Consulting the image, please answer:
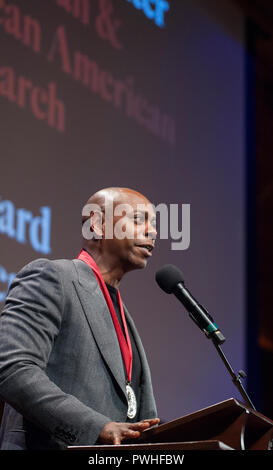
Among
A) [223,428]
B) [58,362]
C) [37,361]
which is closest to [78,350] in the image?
[58,362]

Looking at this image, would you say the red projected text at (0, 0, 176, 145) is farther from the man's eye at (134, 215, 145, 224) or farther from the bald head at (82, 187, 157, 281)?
the man's eye at (134, 215, 145, 224)

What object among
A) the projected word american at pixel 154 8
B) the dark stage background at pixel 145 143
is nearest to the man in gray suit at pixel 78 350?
the dark stage background at pixel 145 143

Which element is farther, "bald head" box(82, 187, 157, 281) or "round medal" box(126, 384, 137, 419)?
"bald head" box(82, 187, 157, 281)

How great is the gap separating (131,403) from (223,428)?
27.2 inches

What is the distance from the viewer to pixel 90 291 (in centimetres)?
253

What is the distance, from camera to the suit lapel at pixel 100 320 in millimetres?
2391

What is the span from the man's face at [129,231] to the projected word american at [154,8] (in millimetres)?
2546

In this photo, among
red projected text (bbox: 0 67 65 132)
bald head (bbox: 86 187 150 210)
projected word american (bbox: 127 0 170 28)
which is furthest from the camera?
projected word american (bbox: 127 0 170 28)

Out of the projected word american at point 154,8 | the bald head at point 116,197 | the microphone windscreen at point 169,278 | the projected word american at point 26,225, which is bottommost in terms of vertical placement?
the microphone windscreen at point 169,278

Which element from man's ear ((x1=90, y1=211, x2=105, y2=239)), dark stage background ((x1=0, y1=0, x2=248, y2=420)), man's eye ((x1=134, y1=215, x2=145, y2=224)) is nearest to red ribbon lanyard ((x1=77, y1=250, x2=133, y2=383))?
man's ear ((x1=90, y1=211, x2=105, y2=239))

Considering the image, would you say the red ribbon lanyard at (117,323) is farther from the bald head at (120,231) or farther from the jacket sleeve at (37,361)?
the jacket sleeve at (37,361)

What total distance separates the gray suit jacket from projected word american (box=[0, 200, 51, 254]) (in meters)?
1.18

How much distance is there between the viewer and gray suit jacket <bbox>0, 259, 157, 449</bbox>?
6.73 ft

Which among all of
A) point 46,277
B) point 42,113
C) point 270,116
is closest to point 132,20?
point 42,113
